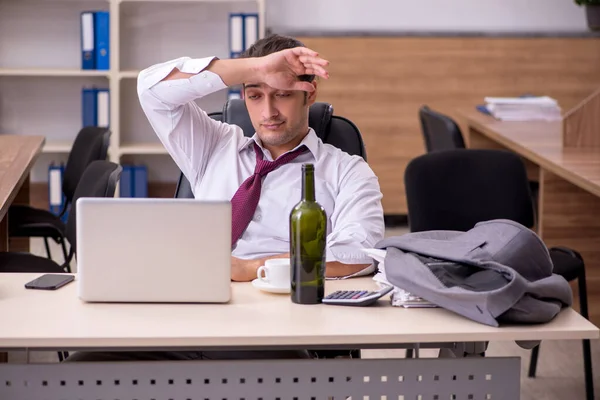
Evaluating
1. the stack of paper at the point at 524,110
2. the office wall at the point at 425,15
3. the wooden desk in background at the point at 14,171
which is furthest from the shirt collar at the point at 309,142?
the office wall at the point at 425,15

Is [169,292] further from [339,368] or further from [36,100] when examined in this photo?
[36,100]

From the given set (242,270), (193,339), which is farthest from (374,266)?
(193,339)

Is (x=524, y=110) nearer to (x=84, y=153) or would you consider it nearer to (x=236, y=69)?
(x=84, y=153)

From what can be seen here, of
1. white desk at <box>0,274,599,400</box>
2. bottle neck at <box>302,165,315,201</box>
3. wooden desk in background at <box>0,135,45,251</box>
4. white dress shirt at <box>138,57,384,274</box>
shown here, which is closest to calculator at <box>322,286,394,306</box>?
white desk at <box>0,274,599,400</box>

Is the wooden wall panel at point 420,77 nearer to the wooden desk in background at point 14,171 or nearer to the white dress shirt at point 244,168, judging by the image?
the wooden desk in background at point 14,171

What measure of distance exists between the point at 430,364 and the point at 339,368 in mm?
166

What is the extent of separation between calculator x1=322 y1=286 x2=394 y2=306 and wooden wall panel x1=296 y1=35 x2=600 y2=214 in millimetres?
3891

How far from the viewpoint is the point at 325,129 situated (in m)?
2.66

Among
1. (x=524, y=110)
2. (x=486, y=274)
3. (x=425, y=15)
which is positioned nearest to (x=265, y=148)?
(x=486, y=274)

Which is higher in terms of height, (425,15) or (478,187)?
(425,15)

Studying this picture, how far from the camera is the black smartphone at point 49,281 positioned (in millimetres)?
1925

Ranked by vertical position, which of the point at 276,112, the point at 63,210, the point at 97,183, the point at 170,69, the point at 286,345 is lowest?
the point at 63,210

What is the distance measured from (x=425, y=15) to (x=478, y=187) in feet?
9.98

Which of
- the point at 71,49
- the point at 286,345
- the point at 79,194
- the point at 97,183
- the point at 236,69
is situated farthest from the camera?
the point at 71,49
